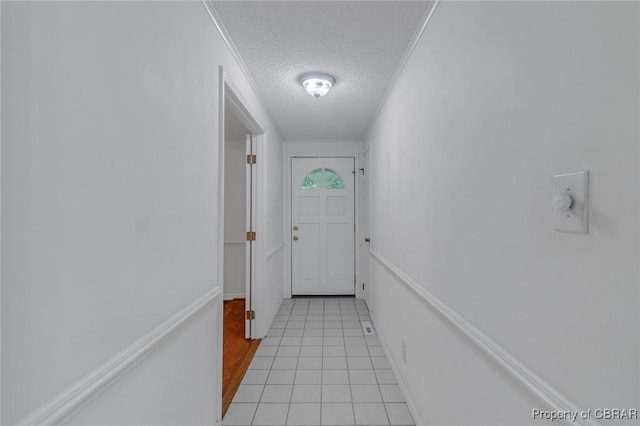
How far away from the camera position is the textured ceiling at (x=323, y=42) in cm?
162

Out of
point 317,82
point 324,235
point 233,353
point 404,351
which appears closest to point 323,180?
point 324,235

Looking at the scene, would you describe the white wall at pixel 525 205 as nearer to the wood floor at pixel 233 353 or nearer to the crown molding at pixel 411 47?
the crown molding at pixel 411 47

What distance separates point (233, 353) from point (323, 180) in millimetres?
2658

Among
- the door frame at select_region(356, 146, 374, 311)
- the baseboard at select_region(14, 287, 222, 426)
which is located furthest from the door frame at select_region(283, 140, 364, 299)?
the baseboard at select_region(14, 287, 222, 426)

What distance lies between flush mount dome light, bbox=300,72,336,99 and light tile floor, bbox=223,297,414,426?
221cm

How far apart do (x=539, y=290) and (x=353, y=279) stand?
3954 millimetres

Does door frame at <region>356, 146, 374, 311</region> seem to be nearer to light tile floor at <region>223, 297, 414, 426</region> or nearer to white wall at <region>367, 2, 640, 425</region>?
light tile floor at <region>223, 297, 414, 426</region>

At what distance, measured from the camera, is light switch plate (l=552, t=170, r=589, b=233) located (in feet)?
2.19

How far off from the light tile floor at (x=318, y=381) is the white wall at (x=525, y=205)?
44 cm

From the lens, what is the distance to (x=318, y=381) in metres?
2.36

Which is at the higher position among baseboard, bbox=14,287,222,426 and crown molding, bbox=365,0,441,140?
crown molding, bbox=365,0,441,140

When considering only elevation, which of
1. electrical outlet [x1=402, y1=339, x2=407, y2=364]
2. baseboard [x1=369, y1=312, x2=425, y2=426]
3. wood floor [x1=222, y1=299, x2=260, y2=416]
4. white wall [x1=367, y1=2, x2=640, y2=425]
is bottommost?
wood floor [x1=222, y1=299, x2=260, y2=416]

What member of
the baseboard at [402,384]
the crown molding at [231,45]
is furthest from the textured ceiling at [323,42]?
the baseboard at [402,384]

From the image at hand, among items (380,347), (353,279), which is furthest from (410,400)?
(353,279)
